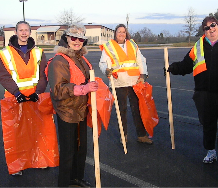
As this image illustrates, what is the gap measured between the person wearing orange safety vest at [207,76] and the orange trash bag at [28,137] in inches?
82.3

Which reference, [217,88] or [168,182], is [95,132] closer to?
[168,182]

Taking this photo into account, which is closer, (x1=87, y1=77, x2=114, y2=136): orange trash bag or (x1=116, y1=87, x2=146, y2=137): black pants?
(x1=87, y1=77, x2=114, y2=136): orange trash bag

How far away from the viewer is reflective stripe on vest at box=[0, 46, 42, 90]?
12.3ft

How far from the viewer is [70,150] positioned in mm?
3266

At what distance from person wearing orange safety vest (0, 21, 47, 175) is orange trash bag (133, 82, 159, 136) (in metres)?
1.62

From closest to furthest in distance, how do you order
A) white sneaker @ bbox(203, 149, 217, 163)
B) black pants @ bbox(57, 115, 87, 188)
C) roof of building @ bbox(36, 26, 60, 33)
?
1. black pants @ bbox(57, 115, 87, 188)
2. white sneaker @ bbox(203, 149, 217, 163)
3. roof of building @ bbox(36, 26, 60, 33)

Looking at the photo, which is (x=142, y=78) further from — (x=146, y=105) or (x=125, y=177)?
(x=125, y=177)

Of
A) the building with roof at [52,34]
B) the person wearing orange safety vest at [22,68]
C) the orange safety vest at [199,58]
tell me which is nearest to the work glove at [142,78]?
the orange safety vest at [199,58]

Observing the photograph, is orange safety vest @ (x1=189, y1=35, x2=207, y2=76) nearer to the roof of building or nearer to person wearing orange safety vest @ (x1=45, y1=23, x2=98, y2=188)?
person wearing orange safety vest @ (x1=45, y1=23, x2=98, y2=188)

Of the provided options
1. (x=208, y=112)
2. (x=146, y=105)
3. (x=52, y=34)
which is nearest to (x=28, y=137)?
(x=146, y=105)

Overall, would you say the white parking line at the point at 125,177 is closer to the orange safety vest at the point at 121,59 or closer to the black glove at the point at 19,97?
the black glove at the point at 19,97

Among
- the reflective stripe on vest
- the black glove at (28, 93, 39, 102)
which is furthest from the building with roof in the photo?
the black glove at (28, 93, 39, 102)

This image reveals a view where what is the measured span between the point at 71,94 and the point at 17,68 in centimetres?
121

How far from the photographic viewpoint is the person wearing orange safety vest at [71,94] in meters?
2.92
